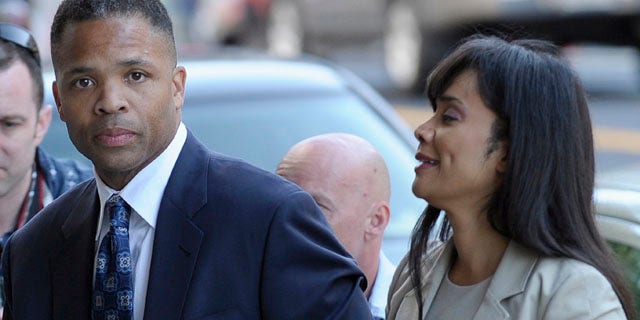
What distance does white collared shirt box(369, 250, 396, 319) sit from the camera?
3465 millimetres

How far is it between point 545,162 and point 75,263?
3.37 ft

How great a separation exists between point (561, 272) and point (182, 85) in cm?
89

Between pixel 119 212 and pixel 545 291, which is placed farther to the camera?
pixel 545 291

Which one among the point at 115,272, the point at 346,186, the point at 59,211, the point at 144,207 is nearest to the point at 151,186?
the point at 144,207

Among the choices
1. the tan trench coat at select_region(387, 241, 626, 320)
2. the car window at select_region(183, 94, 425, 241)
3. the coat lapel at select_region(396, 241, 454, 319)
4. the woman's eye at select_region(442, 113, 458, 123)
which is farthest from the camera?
the car window at select_region(183, 94, 425, 241)

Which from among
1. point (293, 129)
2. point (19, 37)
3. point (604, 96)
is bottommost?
point (604, 96)

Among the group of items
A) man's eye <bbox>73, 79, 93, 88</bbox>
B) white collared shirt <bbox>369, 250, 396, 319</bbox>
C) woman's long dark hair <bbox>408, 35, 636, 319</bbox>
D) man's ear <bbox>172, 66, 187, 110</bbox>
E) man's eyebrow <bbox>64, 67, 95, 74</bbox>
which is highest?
man's eyebrow <bbox>64, 67, 95, 74</bbox>

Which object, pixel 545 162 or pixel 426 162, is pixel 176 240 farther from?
pixel 545 162

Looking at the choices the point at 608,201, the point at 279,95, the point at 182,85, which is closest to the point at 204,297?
the point at 182,85

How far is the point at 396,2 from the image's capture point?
15.9 m

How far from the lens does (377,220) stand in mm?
3514

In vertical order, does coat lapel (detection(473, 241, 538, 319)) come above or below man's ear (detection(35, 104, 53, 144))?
below

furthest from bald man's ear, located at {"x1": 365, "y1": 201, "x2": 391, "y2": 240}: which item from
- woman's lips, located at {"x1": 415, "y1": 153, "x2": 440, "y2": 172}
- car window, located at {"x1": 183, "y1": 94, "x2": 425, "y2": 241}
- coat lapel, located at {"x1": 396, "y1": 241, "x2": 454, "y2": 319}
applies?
car window, located at {"x1": 183, "y1": 94, "x2": 425, "y2": 241}

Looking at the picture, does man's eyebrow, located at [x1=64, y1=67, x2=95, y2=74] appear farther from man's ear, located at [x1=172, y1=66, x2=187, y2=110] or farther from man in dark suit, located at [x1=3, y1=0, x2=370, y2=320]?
man's ear, located at [x1=172, y1=66, x2=187, y2=110]
